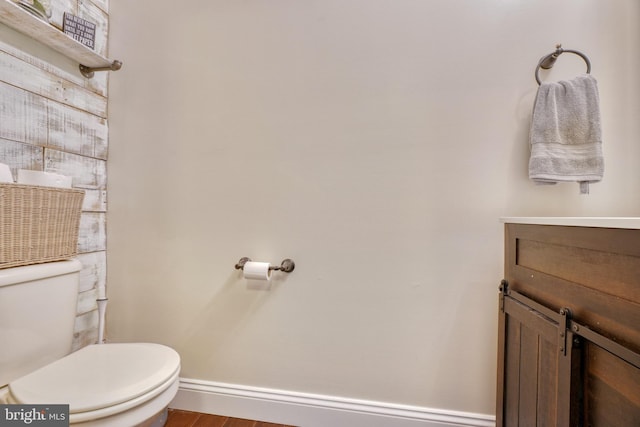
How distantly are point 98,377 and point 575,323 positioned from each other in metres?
1.28

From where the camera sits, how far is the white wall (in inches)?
45.7

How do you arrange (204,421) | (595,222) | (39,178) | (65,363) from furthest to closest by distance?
(204,421)
(39,178)
(65,363)
(595,222)

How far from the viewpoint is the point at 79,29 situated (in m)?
1.24

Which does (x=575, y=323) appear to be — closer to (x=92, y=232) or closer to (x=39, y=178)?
(x=39, y=178)

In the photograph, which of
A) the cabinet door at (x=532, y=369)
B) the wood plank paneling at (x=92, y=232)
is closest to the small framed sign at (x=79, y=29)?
the wood plank paneling at (x=92, y=232)

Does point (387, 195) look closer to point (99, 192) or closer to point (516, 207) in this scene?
point (516, 207)

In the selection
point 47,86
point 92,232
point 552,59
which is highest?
point 552,59

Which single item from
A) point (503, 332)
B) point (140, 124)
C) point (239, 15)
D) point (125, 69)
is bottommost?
point (503, 332)

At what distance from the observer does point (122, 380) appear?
0.87m

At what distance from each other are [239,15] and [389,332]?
1.55 meters

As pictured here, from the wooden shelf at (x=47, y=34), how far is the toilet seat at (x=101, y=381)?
118 cm

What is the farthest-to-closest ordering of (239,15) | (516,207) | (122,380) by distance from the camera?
(239,15), (516,207), (122,380)

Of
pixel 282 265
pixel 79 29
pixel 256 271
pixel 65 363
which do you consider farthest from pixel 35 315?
pixel 79 29

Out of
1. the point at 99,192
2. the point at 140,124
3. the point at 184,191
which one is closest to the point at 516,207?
the point at 184,191
